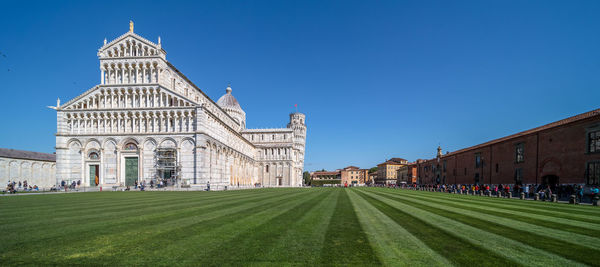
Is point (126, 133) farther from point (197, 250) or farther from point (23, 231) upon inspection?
point (197, 250)

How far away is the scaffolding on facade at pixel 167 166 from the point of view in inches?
1591

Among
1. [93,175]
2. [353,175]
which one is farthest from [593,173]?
[353,175]

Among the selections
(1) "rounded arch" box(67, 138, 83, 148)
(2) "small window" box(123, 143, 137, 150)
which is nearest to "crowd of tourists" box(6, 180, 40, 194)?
(1) "rounded arch" box(67, 138, 83, 148)

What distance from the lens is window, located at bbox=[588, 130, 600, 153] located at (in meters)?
24.1

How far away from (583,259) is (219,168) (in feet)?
151

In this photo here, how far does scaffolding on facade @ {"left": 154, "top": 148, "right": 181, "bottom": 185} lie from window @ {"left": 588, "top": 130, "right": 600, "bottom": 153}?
44651 mm

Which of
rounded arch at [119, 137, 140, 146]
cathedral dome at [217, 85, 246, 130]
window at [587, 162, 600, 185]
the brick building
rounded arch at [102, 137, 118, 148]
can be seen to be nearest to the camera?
window at [587, 162, 600, 185]

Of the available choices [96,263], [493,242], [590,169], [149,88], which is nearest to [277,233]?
[96,263]

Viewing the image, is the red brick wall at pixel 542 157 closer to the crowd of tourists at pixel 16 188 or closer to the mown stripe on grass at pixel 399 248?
the mown stripe on grass at pixel 399 248

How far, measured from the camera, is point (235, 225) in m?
8.42

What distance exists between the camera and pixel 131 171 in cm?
4112

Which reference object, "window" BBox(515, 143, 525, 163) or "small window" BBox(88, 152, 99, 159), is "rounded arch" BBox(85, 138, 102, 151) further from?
"window" BBox(515, 143, 525, 163)

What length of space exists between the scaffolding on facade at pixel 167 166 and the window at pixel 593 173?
44.3 m

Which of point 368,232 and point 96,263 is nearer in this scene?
point 96,263
